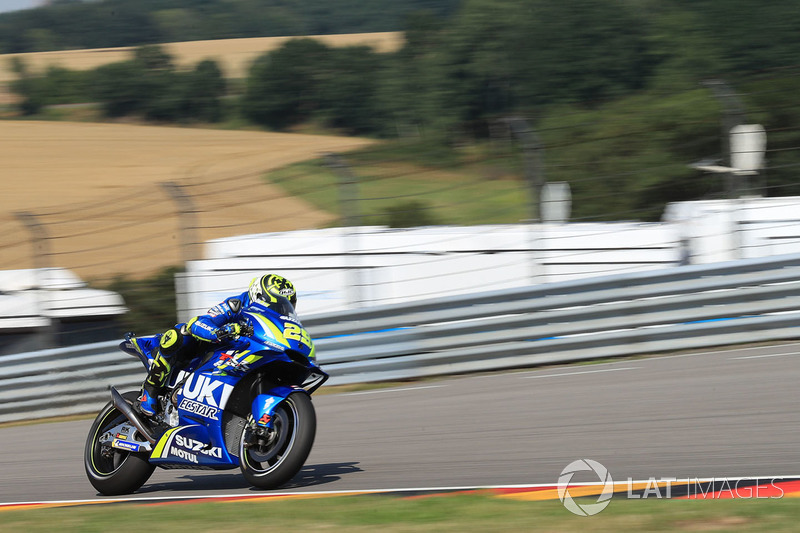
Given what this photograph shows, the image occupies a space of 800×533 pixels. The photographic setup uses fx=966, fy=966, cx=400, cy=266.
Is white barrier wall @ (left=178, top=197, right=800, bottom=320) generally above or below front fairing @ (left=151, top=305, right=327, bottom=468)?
above

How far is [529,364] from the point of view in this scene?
9.33 meters

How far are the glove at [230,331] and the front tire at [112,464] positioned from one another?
1.17 m

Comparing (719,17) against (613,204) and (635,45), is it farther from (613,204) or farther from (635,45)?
(613,204)

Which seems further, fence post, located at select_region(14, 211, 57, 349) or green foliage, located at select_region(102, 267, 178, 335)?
green foliage, located at select_region(102, 267, 178, 335)

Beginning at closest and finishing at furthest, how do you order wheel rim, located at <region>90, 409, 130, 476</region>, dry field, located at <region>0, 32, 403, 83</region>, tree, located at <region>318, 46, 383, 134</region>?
wheel rim, located at <region>90, 409, 130, 476</region> → tree, located at <region>318, 46, 383, 134</region> → dry field, located at <region>0, 32, 403, 83</region>

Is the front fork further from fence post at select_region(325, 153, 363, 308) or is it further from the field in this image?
the field

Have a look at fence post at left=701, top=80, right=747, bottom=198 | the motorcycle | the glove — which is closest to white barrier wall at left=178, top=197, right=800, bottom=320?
fence post at left=701, top=80, right=747, bottom=198

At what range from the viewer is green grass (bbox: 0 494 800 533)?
12.9 feet

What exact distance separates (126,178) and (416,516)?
28057 millimetres

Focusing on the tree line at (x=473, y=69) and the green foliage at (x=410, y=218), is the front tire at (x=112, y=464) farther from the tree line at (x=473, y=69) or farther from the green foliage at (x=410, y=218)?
the tree line at (x=473, y=69)

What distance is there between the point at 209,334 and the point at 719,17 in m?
32.2

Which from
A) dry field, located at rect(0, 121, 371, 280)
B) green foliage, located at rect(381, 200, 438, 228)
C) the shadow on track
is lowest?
the shadow on track

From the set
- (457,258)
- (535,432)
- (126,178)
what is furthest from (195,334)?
(126,178)

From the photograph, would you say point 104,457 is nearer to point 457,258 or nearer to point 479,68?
point 457,258
